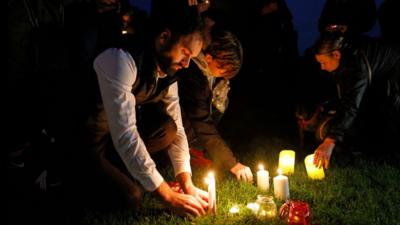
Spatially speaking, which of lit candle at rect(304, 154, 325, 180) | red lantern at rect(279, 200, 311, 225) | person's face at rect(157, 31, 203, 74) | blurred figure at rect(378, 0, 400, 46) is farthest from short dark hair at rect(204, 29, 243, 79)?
blurred figure at rect(378, 0, 400, 46)

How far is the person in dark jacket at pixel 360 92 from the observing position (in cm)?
490

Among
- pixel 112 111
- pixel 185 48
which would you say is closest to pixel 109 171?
pixel 112 111

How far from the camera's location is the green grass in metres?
3.65

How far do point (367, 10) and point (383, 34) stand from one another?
41 centimetres

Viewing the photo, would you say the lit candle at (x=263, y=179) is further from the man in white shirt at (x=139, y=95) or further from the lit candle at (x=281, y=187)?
the man in white shirt at (x=139, y=95)

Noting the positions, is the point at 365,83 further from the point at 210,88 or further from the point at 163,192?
the point at 163,192

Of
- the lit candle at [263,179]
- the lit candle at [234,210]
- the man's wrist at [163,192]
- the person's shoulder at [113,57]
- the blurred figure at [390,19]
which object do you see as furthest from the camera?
the blurred figure at [390,19]

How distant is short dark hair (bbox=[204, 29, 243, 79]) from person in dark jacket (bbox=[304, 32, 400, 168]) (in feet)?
3.86

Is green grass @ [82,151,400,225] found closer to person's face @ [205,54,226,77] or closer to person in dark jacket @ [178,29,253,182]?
person in dark jacket @ [178,29,253,182]

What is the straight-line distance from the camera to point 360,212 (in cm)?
380

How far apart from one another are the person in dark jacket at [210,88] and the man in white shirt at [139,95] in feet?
2.29

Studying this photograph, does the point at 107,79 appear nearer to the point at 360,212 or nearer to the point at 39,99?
the point at 39,99

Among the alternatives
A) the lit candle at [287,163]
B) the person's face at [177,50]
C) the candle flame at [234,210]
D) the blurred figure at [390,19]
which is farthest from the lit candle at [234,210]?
the blurred figure at [390,19]

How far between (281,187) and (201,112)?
109cm
